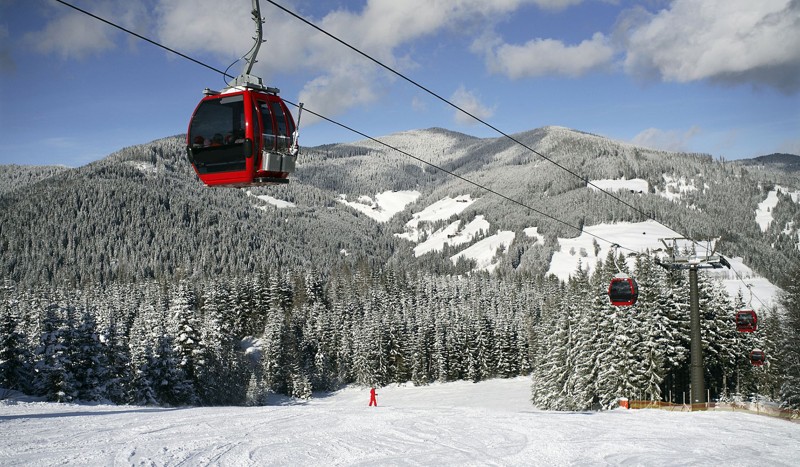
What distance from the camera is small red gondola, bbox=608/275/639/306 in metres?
31.3

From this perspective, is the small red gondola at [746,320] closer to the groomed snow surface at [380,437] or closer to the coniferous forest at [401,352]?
the coniferous forest at [401,352]

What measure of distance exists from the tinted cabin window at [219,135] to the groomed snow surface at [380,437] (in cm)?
722

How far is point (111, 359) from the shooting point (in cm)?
4150

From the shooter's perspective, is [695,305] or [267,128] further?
[695,305]

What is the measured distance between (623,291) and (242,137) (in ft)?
77.5

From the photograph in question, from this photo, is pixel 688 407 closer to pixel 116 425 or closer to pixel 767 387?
pixel 116 425

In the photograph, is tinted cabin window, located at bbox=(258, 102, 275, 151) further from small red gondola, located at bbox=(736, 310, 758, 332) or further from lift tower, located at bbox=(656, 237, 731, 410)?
small red gondola, located at bbox=(736, 310, 758, 332)

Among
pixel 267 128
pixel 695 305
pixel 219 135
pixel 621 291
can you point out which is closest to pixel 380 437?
pixel 267 128

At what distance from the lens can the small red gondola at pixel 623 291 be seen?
3127cm

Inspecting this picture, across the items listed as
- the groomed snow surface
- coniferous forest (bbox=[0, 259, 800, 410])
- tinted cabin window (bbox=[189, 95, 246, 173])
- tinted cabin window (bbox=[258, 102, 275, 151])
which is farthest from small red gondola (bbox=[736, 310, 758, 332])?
tinted cabin window (bbox=[189, 95, 246, 173])

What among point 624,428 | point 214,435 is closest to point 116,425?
point 214,435

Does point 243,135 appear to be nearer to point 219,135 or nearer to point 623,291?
point 219,135

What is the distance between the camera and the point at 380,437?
18609 mm

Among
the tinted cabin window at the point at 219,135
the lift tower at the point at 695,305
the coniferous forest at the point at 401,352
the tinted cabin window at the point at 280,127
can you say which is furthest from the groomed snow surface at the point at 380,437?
the coniferous forest at the point at 401,352
